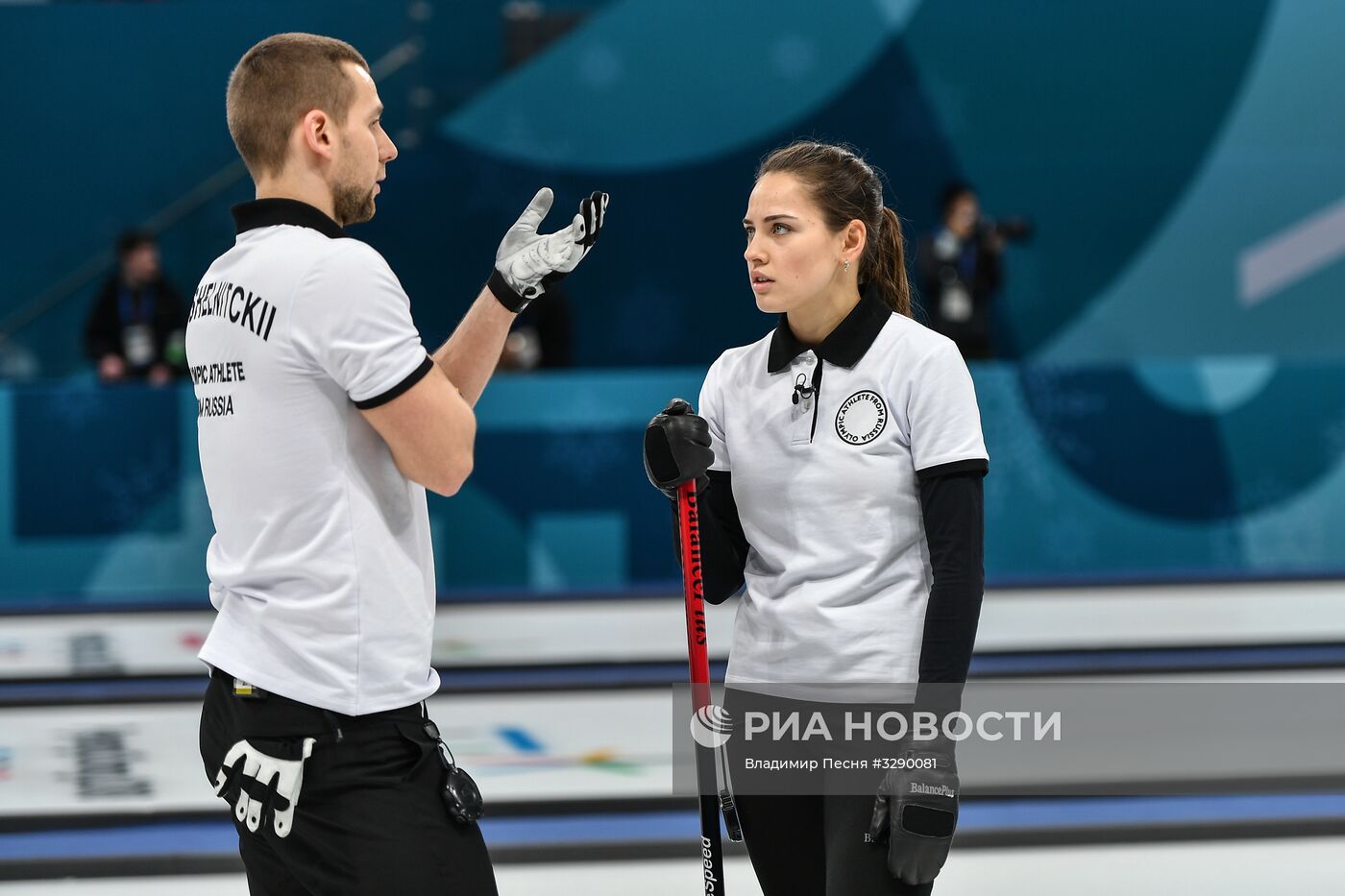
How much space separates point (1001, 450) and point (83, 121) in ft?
20.6

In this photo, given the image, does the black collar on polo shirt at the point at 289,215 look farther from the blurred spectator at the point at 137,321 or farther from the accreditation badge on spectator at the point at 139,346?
the accreditation badge on spectator at the point at 139,346

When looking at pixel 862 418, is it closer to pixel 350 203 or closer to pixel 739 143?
pixel 350 203

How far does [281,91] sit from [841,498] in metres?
0.82

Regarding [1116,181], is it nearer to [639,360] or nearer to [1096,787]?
[639,360]

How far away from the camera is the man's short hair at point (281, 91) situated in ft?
5.36

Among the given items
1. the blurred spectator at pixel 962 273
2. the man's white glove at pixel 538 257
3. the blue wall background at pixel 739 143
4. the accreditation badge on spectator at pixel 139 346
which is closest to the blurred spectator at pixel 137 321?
the accreditation badge on spectator at pixel 139 346

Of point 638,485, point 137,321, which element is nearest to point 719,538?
point 638,485

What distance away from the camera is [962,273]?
26.0 feet

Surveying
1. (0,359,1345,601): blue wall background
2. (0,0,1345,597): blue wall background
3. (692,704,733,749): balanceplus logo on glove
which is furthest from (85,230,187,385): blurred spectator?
(692,704,733,749): balanceplus logo on glove

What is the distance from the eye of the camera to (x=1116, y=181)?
9.71 metres

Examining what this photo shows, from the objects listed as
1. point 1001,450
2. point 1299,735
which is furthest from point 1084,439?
point 1299,735

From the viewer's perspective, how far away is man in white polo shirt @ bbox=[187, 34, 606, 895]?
1.56 m

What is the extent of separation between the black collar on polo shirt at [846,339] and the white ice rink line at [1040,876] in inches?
60.0

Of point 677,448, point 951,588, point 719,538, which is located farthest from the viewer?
point 719,538
